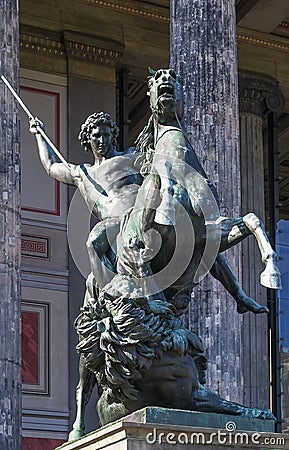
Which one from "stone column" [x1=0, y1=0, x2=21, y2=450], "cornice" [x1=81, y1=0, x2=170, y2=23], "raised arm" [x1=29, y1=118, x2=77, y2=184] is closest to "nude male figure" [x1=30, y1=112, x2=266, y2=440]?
"raised arm" [x1=29, y1=118, x2=77, y2=184]

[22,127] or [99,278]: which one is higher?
[22,127]

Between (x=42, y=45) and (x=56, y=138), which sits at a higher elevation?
(x=42, y=45)

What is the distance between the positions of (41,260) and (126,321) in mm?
13637

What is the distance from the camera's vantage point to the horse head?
7.03 meters

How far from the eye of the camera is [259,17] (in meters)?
22.2

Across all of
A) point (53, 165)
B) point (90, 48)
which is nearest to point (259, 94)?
point (90, 48)

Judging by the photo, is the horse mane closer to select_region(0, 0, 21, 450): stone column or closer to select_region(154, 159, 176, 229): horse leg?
select_region(154, 159, 176, 229): horse leg

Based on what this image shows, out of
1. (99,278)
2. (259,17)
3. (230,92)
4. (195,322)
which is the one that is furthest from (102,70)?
(99,278)

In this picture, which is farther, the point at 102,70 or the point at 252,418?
the point at 102,70

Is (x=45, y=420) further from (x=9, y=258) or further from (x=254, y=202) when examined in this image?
(x=9, y=258)

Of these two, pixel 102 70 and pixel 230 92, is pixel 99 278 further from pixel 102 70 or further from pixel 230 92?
pixel 102 70

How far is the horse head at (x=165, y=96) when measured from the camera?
277 inches

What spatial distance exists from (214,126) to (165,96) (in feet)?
24.5

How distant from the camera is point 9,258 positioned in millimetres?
14109
